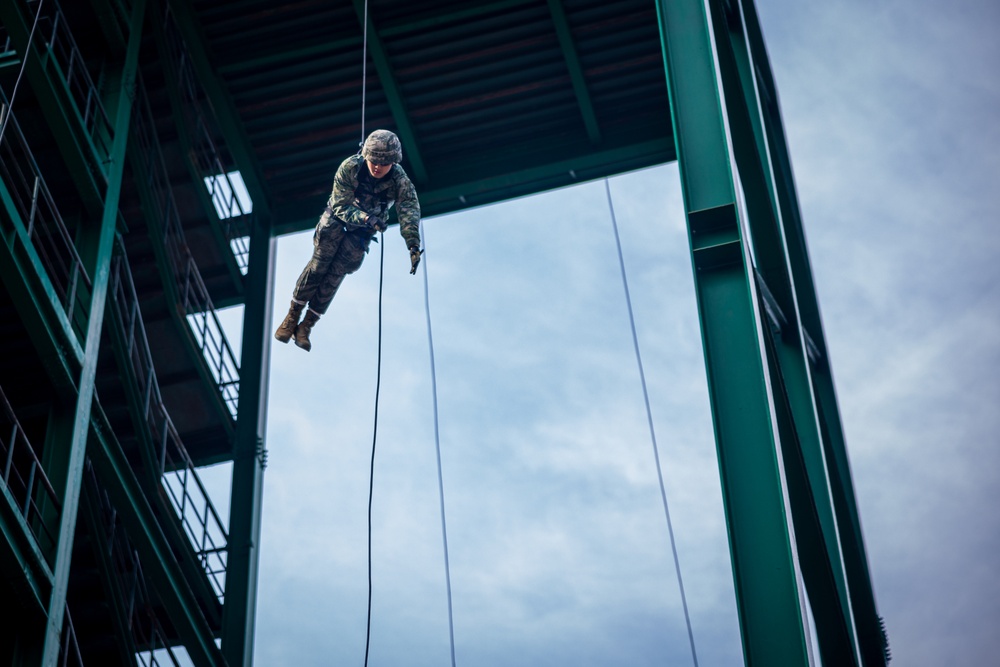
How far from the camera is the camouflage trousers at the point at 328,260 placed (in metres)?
14.1

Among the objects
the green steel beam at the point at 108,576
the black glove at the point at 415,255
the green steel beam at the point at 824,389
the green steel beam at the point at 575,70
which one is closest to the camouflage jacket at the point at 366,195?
the black glove at the point at 415,255

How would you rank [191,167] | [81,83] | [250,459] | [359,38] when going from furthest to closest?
1. [359,38]
2. [250,459]
3. [191,167]
4. [81,83]

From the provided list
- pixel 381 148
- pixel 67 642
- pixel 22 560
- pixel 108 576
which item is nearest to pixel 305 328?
pixel 381 148

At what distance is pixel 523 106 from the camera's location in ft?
70.2

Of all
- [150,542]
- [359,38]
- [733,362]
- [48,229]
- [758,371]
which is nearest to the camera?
[758,371]

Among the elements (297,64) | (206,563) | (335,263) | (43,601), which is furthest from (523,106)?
(43,601)

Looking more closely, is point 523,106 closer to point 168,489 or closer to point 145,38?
point 145,38

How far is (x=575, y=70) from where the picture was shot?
2080 centimetres

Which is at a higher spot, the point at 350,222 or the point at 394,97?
the point at 394,97

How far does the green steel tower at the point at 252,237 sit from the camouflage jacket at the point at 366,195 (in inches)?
126

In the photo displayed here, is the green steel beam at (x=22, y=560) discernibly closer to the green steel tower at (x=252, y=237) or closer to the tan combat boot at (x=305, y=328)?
the green steel tower at (x=252, y=237)

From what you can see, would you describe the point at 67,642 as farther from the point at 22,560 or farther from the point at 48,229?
the point at 48,229

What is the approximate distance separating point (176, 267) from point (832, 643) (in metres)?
12.7

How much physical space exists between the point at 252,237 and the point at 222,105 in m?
2.52
